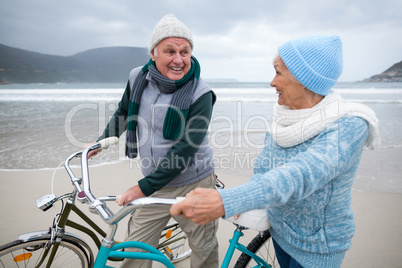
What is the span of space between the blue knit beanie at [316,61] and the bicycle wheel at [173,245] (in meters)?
1.88

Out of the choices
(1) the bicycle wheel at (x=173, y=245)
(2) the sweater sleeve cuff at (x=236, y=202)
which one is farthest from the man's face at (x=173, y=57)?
(1) the bicycle wheel at (x=173, y=245)

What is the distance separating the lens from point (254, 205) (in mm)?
792

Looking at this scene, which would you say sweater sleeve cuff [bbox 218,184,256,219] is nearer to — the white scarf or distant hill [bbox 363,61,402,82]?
the white scarf

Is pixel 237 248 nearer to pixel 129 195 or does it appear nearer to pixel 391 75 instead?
pixel 129 195

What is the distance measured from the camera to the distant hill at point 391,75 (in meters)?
27.8

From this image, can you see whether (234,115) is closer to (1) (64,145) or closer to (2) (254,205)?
(1) (64,145)

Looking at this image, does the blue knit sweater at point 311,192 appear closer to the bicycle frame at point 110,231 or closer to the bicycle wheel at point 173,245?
the bicycle frame at point 110,231

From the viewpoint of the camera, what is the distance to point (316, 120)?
105cm

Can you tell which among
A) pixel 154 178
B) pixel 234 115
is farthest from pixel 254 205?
pixel 234 115

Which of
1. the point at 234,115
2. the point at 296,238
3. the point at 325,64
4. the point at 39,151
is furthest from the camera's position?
the point at 234,115

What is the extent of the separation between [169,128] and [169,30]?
0.64 meters

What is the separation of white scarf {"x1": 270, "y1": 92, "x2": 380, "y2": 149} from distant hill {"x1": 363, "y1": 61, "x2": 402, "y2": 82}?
34.7 meters

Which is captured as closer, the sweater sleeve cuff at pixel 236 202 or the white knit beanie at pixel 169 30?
the sweater sleeve cuff at pixel 236 202

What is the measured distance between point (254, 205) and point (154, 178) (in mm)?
831
